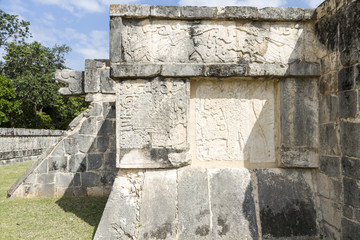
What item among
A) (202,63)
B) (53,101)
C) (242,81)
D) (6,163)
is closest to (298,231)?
(242,81)

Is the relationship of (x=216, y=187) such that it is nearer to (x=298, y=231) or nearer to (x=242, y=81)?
(x=298, y=231)

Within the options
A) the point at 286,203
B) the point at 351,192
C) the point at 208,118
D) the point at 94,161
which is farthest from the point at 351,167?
the point at 94,161

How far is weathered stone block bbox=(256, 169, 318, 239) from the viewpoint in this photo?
9.22 ft

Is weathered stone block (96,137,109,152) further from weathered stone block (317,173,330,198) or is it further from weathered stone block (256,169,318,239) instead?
weathered stone block (317,173,330,198)

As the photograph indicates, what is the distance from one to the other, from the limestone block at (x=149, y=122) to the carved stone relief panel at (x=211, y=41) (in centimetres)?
33

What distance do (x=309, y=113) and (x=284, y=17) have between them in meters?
1.21

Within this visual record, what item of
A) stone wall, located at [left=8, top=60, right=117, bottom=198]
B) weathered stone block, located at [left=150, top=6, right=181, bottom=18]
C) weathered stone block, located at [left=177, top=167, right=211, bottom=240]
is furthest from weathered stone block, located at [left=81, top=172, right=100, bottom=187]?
weathered stone block, located at [left=150, top=6, right=181, bottom=18]

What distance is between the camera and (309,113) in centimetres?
302

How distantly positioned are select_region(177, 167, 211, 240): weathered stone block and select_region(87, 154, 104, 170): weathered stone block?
8.50 feet

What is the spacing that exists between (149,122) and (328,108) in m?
2.07

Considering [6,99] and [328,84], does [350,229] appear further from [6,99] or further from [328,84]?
[6,99]

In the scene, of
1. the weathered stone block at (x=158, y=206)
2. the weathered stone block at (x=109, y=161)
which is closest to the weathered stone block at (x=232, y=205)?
the weathered stone block at (x=158, y=206)

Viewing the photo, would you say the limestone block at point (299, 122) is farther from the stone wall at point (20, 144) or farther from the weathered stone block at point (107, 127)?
the stone wall at point (20, 144)

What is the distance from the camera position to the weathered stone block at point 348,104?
2.37 metres
